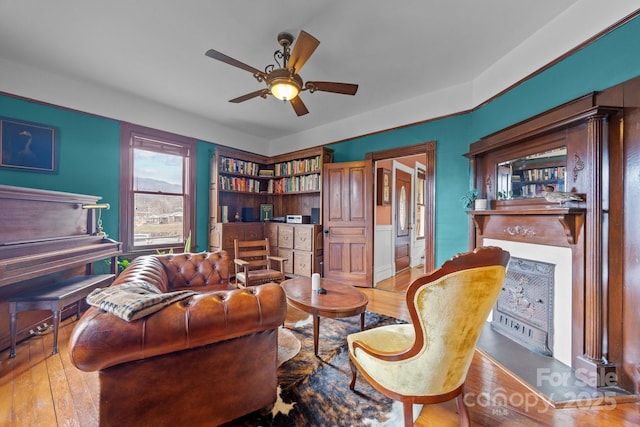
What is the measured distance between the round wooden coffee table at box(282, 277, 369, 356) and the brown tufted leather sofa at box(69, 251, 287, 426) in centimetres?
60

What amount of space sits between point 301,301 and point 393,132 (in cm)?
300

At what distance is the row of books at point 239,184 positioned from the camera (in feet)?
14.7

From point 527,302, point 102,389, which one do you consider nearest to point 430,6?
point 527,302

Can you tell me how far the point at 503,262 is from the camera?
1.13m

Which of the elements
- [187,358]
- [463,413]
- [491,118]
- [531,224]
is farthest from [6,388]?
[491,118]

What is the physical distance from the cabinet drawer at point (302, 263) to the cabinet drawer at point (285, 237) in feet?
0.78

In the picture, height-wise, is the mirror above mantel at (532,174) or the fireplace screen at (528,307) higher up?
the mirror above mantel at (532,174)

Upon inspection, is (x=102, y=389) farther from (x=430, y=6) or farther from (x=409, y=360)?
(x=430, y=6)

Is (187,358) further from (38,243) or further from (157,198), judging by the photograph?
(157,198)

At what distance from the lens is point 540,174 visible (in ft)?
7.46

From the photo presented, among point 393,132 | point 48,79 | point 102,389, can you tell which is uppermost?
point 48,79

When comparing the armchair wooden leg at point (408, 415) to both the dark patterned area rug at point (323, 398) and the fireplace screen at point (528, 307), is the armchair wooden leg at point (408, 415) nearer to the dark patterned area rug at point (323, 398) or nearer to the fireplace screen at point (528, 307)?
the dark patterned area rug at point (323, 398)

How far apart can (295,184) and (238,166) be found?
1115 mm

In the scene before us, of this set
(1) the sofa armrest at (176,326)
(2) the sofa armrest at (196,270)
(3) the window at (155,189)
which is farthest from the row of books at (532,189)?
(3) the window at (155,189)
